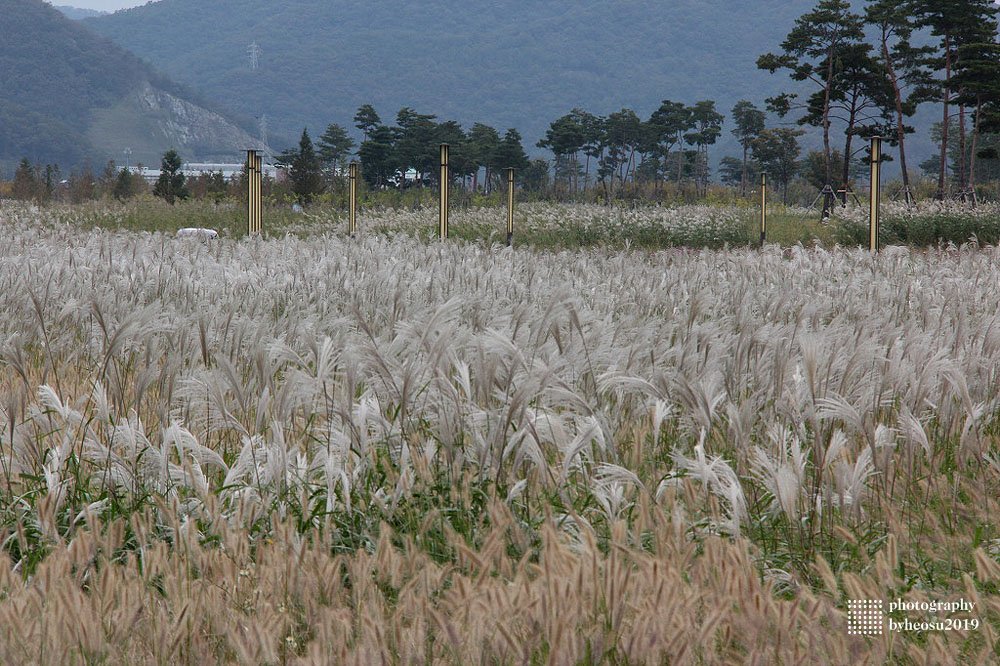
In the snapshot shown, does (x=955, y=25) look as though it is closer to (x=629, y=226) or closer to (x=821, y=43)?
(x=821, y=43)

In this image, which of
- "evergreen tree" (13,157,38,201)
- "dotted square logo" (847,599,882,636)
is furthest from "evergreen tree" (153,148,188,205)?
"dotted square logo" (847,599,882,636)

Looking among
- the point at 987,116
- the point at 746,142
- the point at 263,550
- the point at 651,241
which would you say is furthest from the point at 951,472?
the point at 746,142

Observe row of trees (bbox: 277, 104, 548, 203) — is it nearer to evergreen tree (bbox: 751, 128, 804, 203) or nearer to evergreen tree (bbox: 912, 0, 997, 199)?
evergreen tree (bbox: 751, 128, 804, 203)

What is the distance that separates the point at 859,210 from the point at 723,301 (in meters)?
15.0

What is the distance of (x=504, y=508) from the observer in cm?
181

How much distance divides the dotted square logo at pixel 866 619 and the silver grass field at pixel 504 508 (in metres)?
0.02

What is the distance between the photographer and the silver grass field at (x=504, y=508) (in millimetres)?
1428

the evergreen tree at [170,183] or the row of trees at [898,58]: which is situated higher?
the row of trees at [898,58]

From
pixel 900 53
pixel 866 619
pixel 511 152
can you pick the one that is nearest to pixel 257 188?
pixel 866 619

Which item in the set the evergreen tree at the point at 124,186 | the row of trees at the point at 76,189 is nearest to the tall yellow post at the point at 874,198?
the row of trees at the point at 76,189

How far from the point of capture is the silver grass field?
4.68 ft

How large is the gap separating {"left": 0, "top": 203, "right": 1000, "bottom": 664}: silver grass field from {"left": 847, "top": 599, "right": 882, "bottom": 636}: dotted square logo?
0.07 ft

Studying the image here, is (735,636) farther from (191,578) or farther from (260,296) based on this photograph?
(260,296)

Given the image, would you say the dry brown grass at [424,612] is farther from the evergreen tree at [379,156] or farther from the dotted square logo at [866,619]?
the evergreen tree at [379,156]
